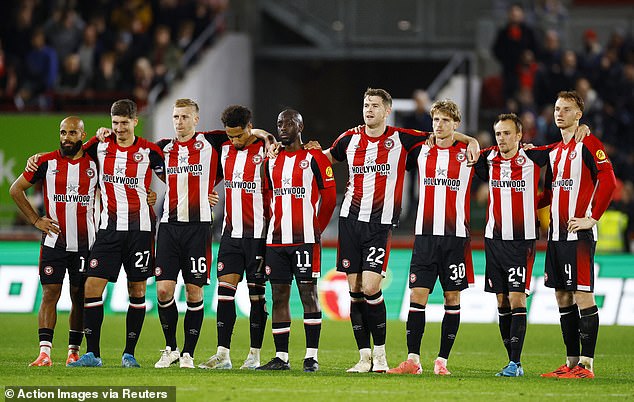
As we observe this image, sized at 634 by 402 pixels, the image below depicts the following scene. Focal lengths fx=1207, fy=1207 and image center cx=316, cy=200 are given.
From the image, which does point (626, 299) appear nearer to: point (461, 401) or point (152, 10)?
point (461, 401)

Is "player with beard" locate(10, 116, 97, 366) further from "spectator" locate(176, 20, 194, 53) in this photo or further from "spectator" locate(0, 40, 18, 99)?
"spectator" locate(176, 20, 194, 53)

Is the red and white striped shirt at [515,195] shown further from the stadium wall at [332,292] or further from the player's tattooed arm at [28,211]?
the stadium wall at [332,292]

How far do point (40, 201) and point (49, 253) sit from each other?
963 centimetres

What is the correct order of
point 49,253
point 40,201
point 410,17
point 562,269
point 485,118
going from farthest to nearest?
point 410,17 < point 485,118 < point 40,201 < point 49,253 < point 562,269

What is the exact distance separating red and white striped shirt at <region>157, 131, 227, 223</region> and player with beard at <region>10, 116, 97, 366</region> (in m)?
0.80

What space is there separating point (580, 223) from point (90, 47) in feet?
46.5

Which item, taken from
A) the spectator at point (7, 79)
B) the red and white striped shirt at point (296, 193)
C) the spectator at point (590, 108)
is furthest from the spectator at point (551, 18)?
the red and white striped shirt at point (296, 193)

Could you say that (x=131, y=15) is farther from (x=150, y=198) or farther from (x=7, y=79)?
(x=150, y=198)

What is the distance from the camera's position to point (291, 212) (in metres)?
10.8

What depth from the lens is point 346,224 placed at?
35.8 feet

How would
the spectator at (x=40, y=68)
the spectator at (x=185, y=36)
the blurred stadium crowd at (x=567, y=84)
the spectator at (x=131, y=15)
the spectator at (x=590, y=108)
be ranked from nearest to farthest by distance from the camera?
1. the blurred stadium crowd at (x=567, y=84)
2. the spectator at (x=590, y=108)
3. the spectator at (x=40, y=68)
4. the spectator at (x=185, y=36)
5. the spectator at (x=131, y=15)

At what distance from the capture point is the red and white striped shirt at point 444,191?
10.8 meters

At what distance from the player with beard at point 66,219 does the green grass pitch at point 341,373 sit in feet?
1.70

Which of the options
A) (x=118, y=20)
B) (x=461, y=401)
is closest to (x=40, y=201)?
(x=118, y=20)
